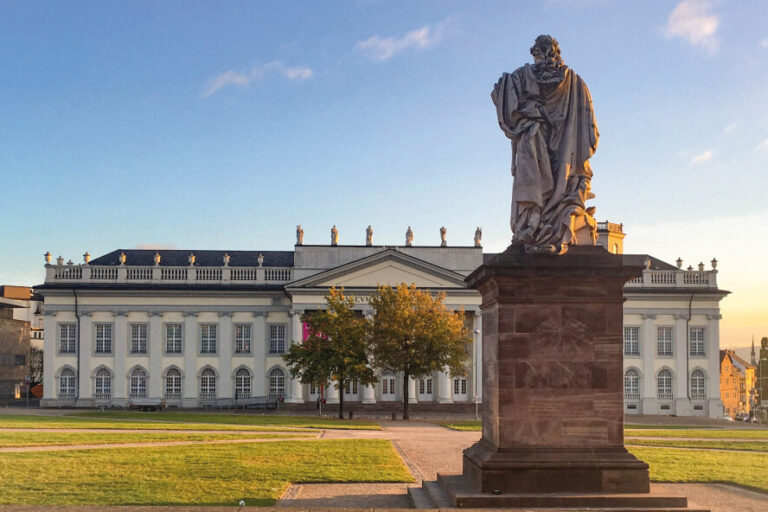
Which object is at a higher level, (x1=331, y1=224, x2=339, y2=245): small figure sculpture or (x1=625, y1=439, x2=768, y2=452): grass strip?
(x1=331, y1=224, x2=339, y2=245): small figure sculpture

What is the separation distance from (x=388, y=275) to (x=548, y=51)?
49243mm

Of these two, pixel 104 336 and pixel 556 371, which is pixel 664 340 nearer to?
pixel 104 336

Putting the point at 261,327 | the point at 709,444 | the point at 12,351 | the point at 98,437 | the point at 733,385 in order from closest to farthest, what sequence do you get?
the point at 98,437
the point at 709,444
the point at 261,327
the point at 12,351
the point at 733,385

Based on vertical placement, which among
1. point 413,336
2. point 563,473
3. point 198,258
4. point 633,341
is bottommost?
point 633,341

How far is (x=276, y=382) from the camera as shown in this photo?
6238 cm

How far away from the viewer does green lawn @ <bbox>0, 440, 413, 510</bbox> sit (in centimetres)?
1275

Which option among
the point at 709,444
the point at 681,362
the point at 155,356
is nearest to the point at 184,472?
the point at 709,444

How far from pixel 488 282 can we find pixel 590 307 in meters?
1.47

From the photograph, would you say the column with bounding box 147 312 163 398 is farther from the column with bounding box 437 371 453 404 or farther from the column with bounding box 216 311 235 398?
the column with bounding box 437 371 453 404

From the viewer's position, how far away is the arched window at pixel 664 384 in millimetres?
62562

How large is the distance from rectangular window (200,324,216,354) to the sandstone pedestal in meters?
54.0

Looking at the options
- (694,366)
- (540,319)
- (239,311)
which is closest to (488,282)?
(540,319)

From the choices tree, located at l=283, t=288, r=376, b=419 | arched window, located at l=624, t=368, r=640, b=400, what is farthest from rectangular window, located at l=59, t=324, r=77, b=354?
arched window, located at l=624, t=368, r=640, b=400

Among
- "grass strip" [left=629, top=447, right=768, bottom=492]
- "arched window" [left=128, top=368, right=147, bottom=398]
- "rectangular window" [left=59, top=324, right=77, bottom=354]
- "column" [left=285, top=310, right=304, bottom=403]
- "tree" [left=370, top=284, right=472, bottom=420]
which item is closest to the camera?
"grass strip" [left=629, top=447, right=768, bottom=492]
